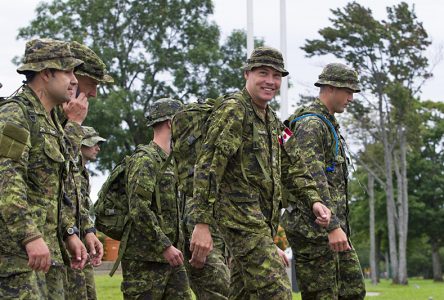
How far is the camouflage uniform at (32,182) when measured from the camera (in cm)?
529

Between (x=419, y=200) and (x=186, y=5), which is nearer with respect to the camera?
(x=186, y=5)

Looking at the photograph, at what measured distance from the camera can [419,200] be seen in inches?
2435

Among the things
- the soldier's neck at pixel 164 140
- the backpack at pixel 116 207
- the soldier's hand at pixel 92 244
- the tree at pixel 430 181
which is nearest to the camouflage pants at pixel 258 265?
the soldier's hand at pixel 92 244

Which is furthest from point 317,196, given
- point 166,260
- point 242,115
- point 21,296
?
point 21,296

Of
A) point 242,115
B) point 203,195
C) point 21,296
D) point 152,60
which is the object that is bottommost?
point 21,296

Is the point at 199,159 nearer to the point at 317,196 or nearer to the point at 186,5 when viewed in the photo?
the point at 317,196

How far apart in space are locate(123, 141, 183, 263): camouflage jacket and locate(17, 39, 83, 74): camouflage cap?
7.93 feet

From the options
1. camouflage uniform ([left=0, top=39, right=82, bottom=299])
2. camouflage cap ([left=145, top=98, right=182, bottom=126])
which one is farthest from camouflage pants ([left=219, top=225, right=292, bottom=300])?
camouflage cap ([left=145, top=98, right=182, bottom=126])

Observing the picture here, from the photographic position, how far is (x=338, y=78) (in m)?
8.70

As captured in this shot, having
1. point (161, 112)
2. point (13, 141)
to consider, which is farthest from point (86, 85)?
point (13, 141)

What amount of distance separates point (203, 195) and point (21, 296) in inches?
65.3

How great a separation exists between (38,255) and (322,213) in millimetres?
2755

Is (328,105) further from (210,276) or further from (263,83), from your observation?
(210,276)

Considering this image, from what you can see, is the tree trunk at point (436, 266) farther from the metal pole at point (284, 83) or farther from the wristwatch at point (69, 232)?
the wristwatch at point (69, 232)
